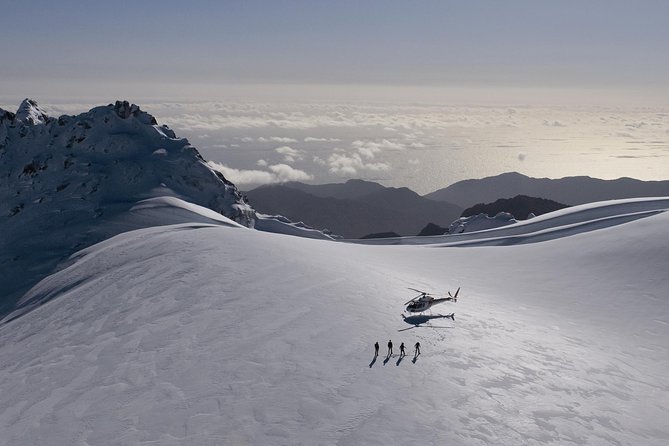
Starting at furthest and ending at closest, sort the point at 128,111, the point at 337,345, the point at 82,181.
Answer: the point at 128,111 < the point at 82,181 < the point at 337,345

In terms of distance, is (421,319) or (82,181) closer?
(421,319)

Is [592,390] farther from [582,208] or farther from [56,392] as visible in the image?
[582,208]

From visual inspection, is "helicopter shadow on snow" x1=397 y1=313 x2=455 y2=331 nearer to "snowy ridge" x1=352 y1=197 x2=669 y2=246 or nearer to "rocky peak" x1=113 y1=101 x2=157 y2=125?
"snowy ridge" x1=352 y1=197 x2=669 y2=246

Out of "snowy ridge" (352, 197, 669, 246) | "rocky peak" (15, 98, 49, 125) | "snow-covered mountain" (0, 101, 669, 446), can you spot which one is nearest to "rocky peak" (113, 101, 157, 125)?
"rocky peak" (15, 98, 49, 125)

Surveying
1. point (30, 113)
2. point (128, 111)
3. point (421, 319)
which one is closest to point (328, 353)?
point (421, 319)

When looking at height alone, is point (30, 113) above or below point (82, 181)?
above

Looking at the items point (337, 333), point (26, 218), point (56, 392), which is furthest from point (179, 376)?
point (26, 218)

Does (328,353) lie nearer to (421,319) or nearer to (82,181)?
(421,319)
